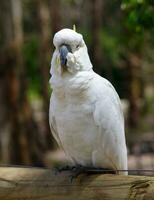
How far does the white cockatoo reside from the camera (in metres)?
2.88

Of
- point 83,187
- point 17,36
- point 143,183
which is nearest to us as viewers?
point 143,183

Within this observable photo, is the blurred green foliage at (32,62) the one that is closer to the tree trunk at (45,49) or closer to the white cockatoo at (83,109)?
the tree trunk at (45,49)

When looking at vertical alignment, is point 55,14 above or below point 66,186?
above

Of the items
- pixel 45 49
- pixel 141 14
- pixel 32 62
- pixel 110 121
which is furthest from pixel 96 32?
pixel 110 121

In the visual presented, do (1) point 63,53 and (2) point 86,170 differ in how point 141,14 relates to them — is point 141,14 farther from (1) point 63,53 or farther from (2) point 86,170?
(2) point 86,170

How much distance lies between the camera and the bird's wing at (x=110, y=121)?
3.00 m

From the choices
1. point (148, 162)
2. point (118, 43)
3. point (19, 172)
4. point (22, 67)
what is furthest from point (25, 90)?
point (19, 172)

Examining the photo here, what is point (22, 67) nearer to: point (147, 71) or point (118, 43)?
point (118, 43)

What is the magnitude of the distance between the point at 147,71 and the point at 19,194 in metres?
12.6

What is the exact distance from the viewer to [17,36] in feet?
29.1

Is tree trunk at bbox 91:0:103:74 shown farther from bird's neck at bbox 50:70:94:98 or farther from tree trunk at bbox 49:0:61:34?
bird's neck at bbox 50:70:94:98

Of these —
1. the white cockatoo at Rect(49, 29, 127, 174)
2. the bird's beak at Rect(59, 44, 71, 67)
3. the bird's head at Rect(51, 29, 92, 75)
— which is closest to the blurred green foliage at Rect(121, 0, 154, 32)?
the white cockatoo at Rect(49, 29, 127, 174)

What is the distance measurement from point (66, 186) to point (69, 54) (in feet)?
2.07

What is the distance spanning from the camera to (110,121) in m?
3.05
